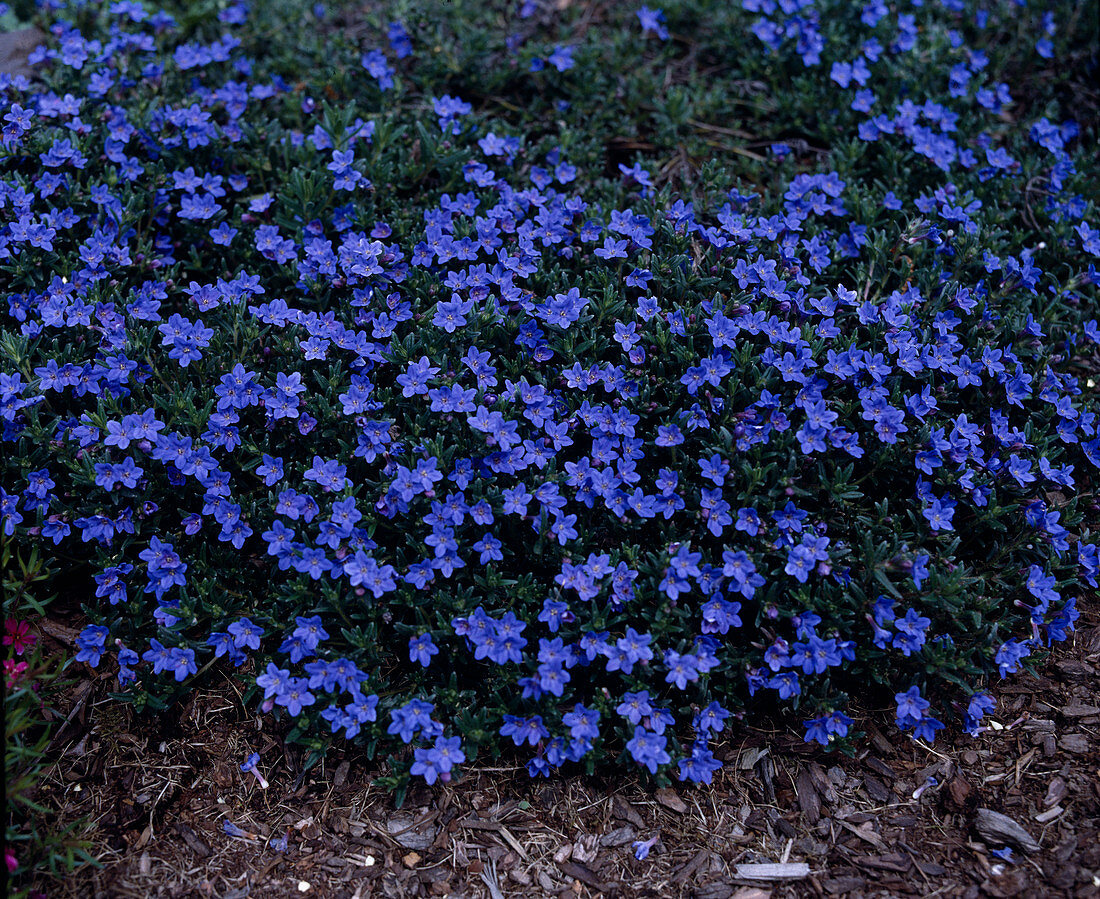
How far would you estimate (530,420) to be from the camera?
3.97 metres

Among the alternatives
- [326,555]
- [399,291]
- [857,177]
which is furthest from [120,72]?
[857,177]

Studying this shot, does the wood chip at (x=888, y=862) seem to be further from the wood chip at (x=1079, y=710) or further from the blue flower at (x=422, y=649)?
the blue flower at (x=422, y=649)

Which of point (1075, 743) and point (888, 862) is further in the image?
point (1075, 743)

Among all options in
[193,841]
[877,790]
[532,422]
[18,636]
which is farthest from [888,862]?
[18,636]

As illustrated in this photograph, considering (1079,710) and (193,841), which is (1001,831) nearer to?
(1079,710)

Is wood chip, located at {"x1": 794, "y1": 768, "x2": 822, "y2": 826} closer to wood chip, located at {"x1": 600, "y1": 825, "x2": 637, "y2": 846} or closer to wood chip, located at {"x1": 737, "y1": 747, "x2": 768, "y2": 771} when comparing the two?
wood chip, located at {"x1": 737, "y1": 747, "x2": 768, "y2": 771}

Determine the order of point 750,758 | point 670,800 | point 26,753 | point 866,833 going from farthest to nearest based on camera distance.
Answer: point 750,758 → point 670,800 → point 866,833 → point 26,753

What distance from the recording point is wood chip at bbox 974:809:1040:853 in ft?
11.2

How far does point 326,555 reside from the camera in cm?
376

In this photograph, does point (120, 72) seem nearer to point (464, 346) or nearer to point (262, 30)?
point (262, 30)

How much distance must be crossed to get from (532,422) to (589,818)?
5.38ft

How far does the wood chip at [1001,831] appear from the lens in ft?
11.2

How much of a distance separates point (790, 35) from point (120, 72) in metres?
4.22

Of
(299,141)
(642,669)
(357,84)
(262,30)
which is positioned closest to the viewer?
(642,669)
